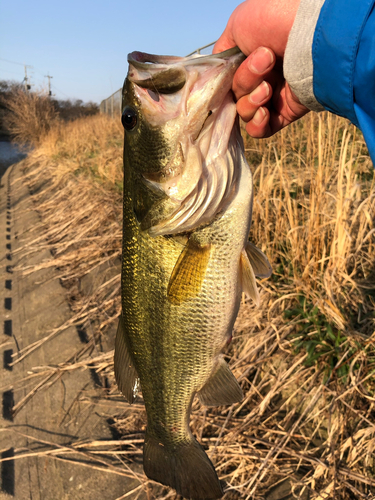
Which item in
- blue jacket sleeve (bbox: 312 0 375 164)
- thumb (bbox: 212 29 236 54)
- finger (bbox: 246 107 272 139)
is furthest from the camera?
thumb (bbox: 212 29 236 54)

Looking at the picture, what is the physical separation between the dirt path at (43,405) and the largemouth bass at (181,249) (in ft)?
4.03

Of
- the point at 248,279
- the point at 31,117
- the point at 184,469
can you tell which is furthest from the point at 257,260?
the point at 31,117

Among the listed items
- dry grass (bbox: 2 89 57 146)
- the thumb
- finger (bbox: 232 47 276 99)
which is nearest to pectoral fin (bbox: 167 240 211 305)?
finger (bbox: 232 47 276 99)

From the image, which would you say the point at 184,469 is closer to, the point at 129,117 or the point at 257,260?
the point at 257,260

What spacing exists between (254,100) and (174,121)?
336mm

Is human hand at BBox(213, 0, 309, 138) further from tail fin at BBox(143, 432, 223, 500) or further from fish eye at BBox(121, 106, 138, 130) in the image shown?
tail fin at BBox(143, 432, 223, 500)

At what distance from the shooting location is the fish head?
3.97 feet

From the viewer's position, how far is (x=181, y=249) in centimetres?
143

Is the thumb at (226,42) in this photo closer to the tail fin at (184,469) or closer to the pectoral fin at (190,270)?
the pectoral fin at (190,270)

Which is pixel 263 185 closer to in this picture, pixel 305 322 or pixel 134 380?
pixel 305 322

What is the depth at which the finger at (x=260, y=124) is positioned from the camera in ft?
4.91

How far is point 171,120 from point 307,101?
518 mm

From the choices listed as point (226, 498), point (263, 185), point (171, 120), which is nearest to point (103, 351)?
point (226, 498)

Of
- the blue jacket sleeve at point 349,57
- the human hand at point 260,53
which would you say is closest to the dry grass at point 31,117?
the human hand at point 260,53
